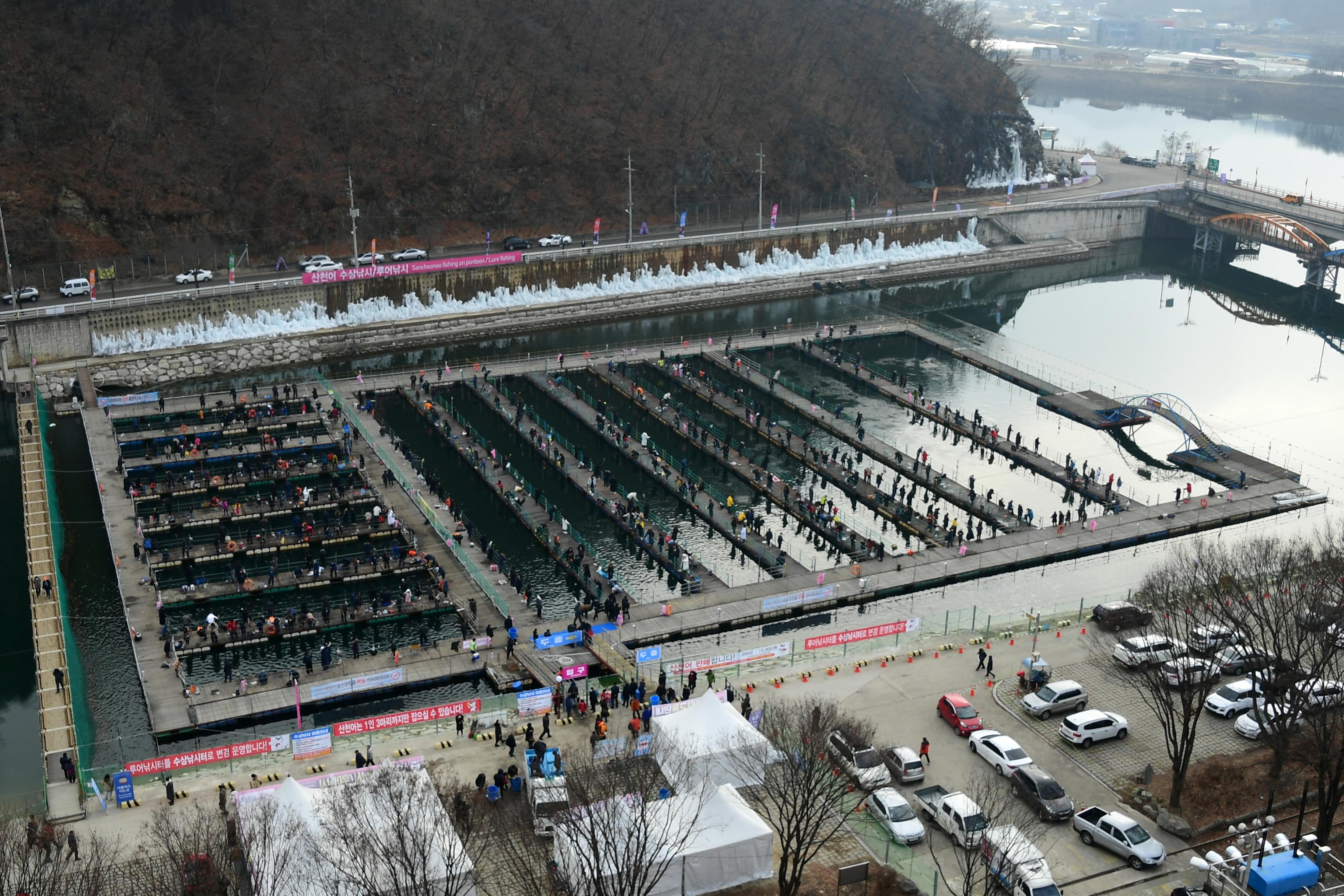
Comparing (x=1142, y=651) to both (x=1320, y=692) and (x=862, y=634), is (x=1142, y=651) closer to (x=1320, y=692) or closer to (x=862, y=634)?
(x=1320, y=692)

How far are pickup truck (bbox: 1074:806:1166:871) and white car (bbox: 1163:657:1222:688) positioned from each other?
15.4 ft

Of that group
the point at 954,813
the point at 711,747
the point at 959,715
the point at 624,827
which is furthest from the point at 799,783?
the point at 959,715

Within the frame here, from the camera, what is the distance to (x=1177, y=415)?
7919cm

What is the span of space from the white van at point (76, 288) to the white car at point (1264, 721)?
76721 millimetres

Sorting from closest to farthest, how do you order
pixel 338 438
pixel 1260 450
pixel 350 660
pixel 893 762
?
1. pixel 893 762
2. pixel 350 660
3. pixel 338 438
4. pixel 1260 450

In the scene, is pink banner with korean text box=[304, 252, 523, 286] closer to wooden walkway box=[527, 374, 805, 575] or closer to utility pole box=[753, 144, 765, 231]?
wooden walkway box=[527, 374, 805, 575]

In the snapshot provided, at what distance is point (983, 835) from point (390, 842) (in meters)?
15.2

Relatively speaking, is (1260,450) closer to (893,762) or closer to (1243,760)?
(1243,760)

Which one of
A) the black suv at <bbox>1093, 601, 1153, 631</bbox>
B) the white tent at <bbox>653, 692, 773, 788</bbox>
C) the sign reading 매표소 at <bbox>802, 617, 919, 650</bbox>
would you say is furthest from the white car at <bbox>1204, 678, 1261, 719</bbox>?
the white tent at <bbox>653, 692, 773, 788</bbox>

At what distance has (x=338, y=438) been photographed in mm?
73375

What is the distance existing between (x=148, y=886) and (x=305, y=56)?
100102 millimetres

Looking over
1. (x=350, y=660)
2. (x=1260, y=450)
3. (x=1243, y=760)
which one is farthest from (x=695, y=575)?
(x=1260, y=450)

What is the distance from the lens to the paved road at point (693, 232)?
9312 centimetres

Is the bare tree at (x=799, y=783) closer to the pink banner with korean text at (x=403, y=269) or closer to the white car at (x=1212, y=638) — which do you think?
the white car at (x=1212, y=638)
